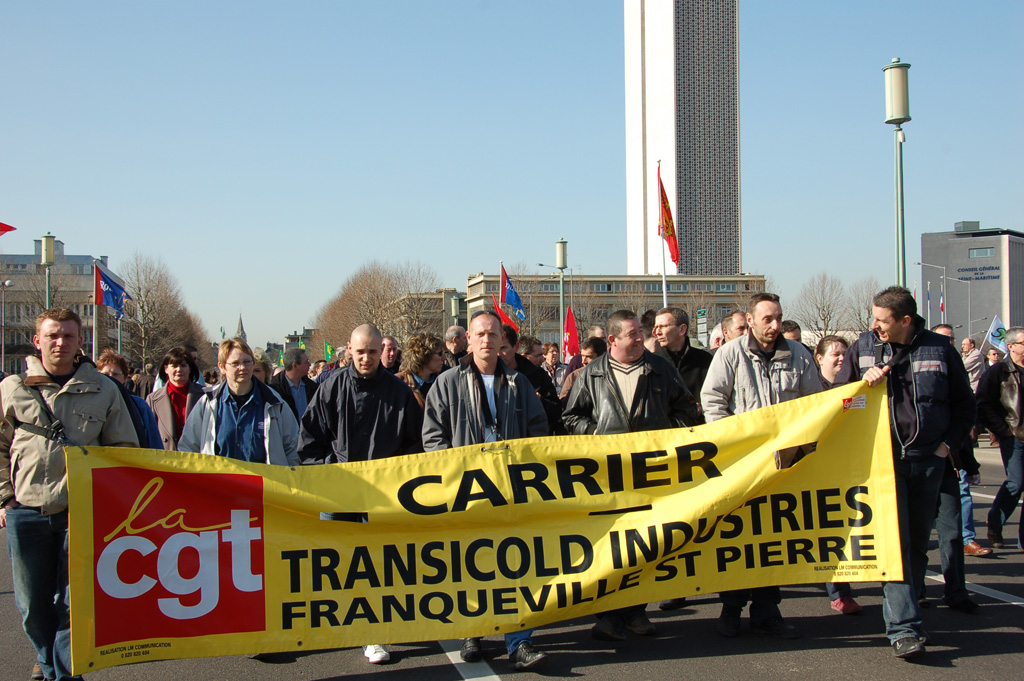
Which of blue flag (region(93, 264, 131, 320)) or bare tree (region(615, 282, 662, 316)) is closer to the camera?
blue flag (region(93, 264, 131, 320))

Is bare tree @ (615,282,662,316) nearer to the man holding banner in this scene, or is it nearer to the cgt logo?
the man holding banner

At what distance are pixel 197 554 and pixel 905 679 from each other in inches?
152

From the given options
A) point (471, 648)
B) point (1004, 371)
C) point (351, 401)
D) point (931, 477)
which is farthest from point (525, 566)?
point (1004, 371)

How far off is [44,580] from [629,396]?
11.7ft

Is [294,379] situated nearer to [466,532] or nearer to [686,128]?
[466,532]

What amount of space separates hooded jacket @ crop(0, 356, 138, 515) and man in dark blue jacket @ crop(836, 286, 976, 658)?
451 centimetres

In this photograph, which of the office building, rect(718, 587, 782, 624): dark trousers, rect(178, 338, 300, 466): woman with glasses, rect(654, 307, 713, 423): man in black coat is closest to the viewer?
rect(718, 587, 782, 624): dark trousers

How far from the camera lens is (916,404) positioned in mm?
5367

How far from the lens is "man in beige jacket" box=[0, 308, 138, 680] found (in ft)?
15.2

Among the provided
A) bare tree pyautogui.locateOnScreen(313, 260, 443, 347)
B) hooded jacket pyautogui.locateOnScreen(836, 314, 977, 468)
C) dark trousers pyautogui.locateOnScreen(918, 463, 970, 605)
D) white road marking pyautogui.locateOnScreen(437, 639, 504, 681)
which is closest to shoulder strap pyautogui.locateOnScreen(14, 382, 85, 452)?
white road marking pyautogui.locateOnScreen(437, 639, 504, 681)

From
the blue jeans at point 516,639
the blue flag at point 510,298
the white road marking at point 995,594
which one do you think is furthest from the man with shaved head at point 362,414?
the blue flag at point 510,298

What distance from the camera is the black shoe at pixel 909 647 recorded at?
4.92 metres

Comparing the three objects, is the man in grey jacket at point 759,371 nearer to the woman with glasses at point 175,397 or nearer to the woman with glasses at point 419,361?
the woman with glasses at point 419,361

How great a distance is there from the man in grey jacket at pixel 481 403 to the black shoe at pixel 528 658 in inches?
21.6
